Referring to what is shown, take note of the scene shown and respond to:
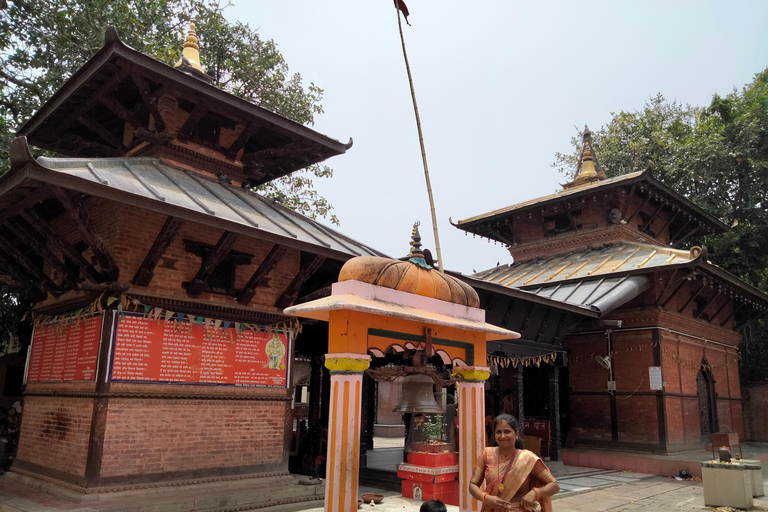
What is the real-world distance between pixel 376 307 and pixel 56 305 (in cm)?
777

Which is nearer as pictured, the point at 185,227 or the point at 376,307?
the point at 376,307

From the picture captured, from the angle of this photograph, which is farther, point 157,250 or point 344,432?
point 157,250

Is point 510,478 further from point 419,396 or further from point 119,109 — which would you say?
point 119,109

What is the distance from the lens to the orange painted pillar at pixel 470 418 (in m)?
6.91

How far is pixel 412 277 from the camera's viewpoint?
644 centimetres

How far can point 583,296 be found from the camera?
16438mm

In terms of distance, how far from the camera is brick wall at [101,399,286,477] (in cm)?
851

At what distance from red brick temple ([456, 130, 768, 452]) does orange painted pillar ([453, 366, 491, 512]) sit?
6.11m

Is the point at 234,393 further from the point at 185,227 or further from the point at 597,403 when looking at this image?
the point at 597,403

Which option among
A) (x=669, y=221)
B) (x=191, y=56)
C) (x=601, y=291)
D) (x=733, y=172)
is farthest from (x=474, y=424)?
(x=733, y=172)

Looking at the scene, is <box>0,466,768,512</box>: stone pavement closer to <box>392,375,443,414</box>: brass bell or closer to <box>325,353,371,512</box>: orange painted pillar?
<box>392,375,443,414</box>: brass bell

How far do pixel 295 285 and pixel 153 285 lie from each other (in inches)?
107

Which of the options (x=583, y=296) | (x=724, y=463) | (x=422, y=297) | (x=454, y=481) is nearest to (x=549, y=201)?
(x=583, y=296)

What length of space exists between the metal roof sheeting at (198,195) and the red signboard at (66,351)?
2.32 metres
